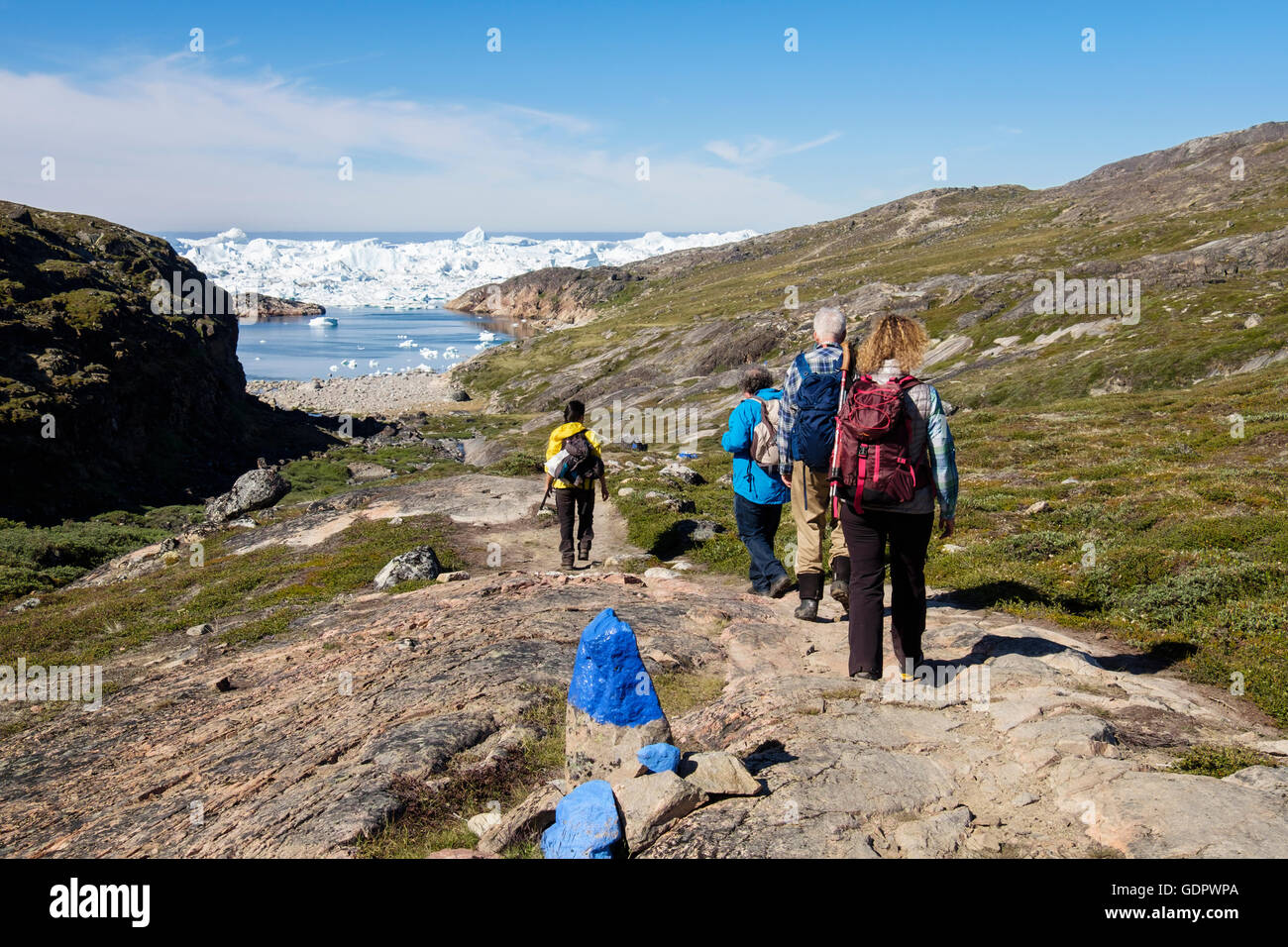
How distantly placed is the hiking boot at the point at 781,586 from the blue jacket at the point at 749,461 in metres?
1.38

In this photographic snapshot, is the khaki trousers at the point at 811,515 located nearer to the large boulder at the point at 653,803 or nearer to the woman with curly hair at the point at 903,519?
the woman with curly hair at the point at 903,519

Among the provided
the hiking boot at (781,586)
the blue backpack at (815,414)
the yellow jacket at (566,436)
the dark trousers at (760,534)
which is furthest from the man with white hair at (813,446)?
the yellow jacket at (566,436)

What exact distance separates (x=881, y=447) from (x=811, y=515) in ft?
10.3

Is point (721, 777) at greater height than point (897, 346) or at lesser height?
lesser

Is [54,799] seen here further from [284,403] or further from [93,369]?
[284,403]

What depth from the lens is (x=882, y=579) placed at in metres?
8.02

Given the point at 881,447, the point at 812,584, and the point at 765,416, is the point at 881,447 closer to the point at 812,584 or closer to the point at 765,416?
the point at 765,416

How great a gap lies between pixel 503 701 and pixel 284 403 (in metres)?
107

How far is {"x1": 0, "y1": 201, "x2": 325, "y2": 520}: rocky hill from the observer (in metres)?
40.7

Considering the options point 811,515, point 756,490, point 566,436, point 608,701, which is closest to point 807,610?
point 811,515

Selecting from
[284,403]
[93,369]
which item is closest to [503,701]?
[93,369]
